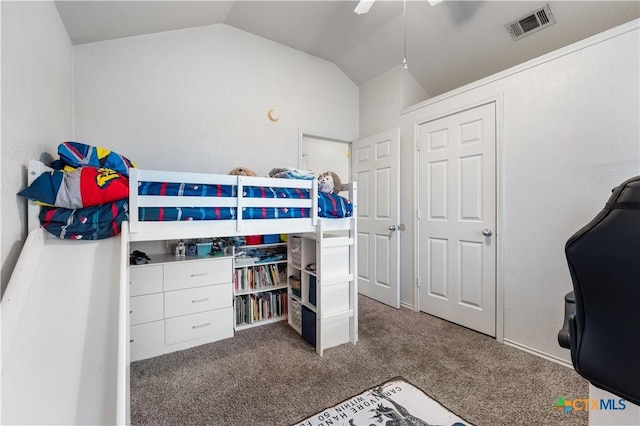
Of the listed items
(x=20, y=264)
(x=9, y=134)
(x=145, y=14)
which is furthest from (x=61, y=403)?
(x=145, y=14)

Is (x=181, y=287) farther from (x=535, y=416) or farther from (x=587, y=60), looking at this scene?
(x=587, y=60)

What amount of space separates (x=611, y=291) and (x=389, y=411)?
1201 millimetres

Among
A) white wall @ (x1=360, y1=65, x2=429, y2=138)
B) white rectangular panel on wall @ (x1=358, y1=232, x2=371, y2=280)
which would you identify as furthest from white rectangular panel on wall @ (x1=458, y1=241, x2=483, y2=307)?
white wall @ (x1=360, y1=65, x2=429, y2=138)

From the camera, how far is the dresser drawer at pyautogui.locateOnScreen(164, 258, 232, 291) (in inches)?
82.6

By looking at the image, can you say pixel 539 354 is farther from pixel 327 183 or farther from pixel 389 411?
pixel 327 183

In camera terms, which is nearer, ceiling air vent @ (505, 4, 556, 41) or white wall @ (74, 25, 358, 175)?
ceiling air vent @ (505, 4, 556, 41)

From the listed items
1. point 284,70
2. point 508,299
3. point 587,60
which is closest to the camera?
point 587,60

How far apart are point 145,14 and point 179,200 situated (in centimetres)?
168

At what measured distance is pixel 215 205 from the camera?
5.37 feet

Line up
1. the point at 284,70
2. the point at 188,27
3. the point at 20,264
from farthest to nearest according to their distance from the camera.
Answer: the point at 284,70
the point at 188,27
the point at 20,264

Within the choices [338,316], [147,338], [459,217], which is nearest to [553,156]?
[459,217]

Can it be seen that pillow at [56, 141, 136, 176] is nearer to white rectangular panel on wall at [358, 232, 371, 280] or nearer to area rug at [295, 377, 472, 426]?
area rug at [295, 377, 472, 426]

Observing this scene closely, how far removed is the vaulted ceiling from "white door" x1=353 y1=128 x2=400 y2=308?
88 centimetres

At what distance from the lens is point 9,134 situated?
3.86 ft
